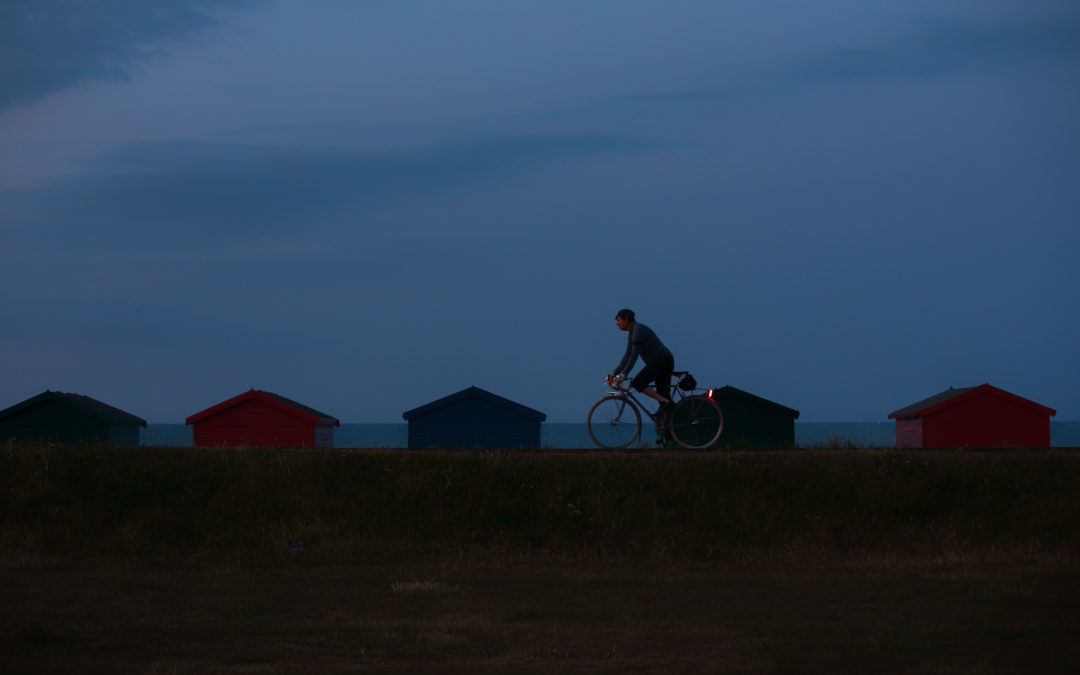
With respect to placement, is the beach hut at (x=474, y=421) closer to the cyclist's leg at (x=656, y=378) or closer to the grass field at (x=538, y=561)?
the grass field at (x=538, y=561)

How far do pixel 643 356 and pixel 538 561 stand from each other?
4.90 metres

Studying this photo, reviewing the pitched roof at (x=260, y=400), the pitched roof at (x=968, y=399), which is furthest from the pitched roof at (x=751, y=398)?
the pitched roof at (x=260, y=400)

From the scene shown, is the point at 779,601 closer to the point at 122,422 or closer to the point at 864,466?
the point at 864,466

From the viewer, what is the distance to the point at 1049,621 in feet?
34.9

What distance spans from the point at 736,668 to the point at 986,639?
266 centimetres

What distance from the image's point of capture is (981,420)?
98.5 feet

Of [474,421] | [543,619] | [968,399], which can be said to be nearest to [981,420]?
[968,399]

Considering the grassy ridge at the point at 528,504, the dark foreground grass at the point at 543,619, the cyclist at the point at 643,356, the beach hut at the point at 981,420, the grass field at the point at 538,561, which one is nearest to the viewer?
the dark foreground grass at the point at 543,619

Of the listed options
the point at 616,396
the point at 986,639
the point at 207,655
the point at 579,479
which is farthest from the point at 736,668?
the point at 616,396

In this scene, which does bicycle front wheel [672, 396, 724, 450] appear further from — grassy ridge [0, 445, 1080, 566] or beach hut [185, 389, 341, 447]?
beach hut [185, 389, 341, 447]

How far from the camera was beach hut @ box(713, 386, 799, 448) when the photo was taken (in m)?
31.2

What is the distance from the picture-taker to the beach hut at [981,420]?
98.3ft

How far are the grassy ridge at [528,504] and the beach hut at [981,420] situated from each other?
11.0m

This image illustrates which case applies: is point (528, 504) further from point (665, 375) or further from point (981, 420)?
point (981, 420)
